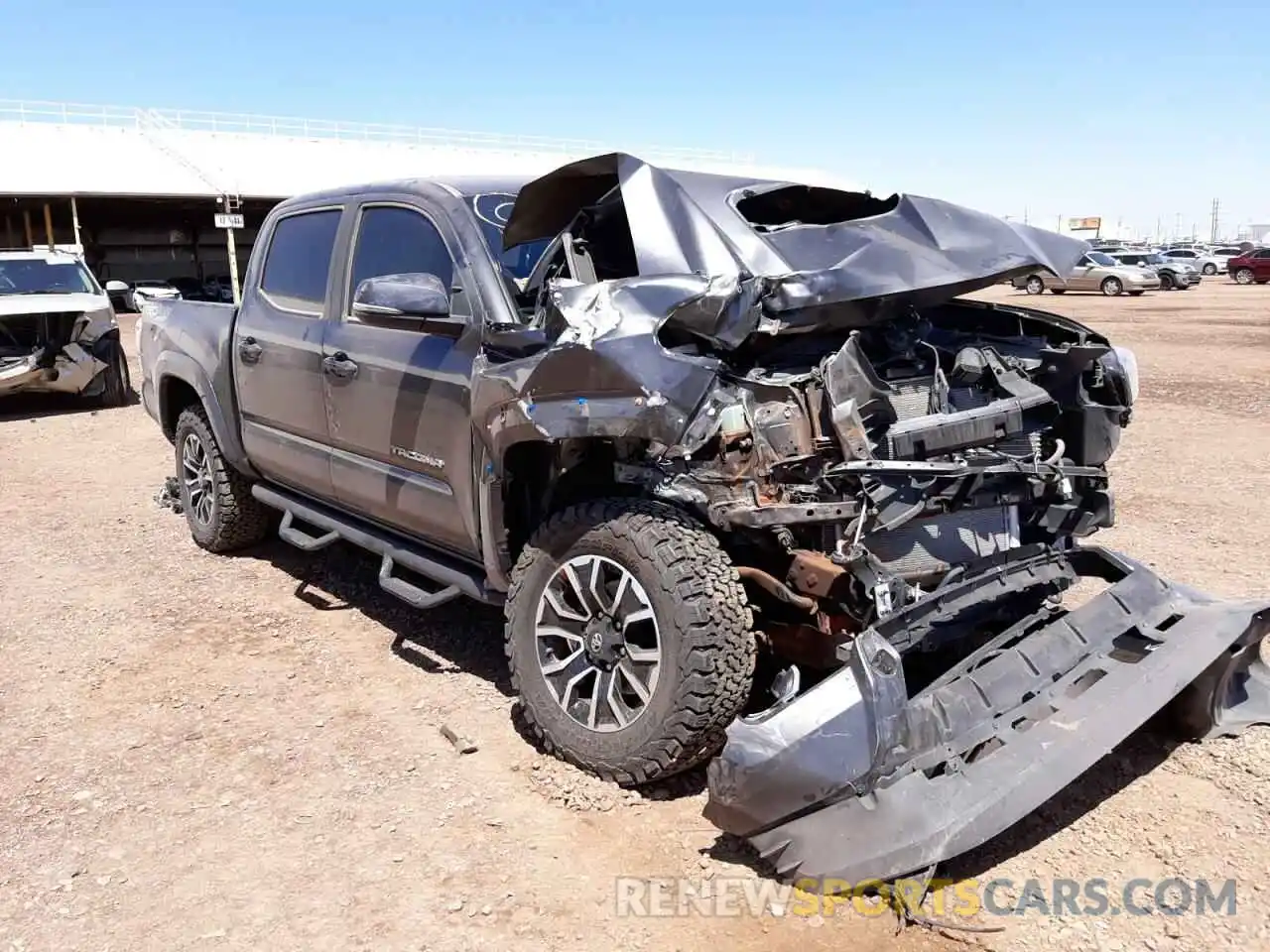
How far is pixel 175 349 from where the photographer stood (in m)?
6.18

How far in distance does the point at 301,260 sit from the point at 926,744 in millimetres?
3782

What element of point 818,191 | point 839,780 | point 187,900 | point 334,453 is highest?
point 818,191

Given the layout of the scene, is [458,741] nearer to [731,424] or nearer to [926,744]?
[731,424]

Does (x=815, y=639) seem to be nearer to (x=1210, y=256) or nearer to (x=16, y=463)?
(x=16, y=463)

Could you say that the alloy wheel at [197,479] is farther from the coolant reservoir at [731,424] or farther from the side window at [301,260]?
the coolant reservoir at [731,424]

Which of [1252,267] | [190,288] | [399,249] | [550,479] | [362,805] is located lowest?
[362,805]

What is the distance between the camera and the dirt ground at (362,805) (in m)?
2.79

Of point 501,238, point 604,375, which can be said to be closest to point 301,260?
point 501,238

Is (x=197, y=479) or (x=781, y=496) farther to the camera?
(x=197, y=479)

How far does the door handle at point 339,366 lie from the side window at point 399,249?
0.88 ft

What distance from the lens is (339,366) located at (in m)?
4.51

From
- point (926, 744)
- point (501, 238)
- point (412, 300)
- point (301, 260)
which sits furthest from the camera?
point (301, 260)

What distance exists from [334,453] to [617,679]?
2031 mm

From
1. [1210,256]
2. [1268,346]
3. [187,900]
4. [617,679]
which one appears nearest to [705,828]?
[617,679]
